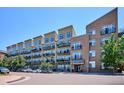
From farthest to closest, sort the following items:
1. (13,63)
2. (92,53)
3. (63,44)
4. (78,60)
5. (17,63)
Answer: (17,63)
(13,63)
(63,44)
(78,60)
(92,53)

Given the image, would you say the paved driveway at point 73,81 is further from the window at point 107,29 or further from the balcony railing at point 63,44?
the balcony railing at point 63,44

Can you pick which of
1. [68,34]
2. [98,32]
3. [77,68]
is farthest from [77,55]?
[98,32]

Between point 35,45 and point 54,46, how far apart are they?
7.36 m

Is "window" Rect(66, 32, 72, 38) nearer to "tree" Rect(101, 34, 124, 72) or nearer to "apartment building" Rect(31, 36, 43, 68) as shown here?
"apartment building" Rect(31, 36, 43, 68)

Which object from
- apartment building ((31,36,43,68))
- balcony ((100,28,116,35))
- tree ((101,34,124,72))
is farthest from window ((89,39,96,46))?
apartment building ((31,36,43,68))

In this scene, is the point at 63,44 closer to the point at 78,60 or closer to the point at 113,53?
the point at 78,60

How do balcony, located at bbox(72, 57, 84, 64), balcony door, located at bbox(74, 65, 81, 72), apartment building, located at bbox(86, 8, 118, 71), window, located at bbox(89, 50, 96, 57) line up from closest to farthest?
apartment building, located at bbox(86, 8, 118, 71)
window, located at bbox(89, 50, 96, 57)
balcony, located at bbox(72, 57, 84, 64)
balcony door, located at bbox(74, 65, 81, 72)

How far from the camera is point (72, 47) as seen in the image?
43.7 meters

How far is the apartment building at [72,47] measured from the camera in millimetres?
36987

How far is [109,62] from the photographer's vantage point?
30828mm

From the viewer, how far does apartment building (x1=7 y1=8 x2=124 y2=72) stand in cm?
3699

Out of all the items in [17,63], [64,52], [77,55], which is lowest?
[17,63]

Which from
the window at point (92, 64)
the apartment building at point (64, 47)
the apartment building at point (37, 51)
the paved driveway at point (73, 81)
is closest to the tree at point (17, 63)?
the apartment building at point (37, 51)

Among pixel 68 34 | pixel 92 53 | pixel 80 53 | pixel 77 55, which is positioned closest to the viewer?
pixel 92 53
